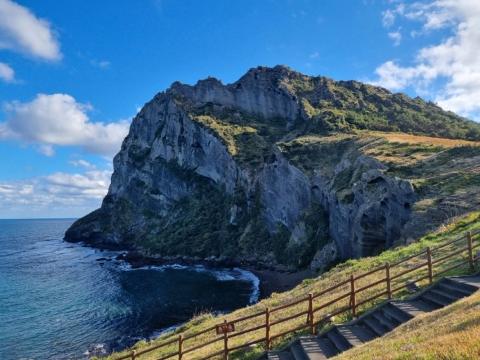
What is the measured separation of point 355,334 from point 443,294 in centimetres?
376

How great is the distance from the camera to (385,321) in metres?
14.6

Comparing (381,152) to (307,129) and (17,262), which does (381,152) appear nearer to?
(307,129)

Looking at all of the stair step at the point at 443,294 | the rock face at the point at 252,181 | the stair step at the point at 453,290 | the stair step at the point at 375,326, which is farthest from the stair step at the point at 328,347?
the rock face at the point at 252,181

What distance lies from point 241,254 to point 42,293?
4233 centimetres

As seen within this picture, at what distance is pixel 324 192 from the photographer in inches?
2869

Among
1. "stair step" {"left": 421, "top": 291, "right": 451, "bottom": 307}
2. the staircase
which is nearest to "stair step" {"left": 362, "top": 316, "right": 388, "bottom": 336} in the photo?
the staircase

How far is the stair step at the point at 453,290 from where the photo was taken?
14.2 meters

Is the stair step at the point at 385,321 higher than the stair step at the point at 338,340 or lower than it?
higher

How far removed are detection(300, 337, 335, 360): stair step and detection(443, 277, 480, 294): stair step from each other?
574cm

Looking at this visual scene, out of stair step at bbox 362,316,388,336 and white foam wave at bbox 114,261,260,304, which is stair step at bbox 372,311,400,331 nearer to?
stair step at bbox 362,316,388,336

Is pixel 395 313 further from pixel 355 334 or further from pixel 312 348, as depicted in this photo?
pixel 312 348

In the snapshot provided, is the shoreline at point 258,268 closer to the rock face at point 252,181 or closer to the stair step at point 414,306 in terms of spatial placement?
the rock face at point 252,181

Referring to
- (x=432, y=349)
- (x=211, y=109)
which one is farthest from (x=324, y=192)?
(x=211, y=109)

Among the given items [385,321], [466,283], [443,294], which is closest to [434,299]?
[443,294]
